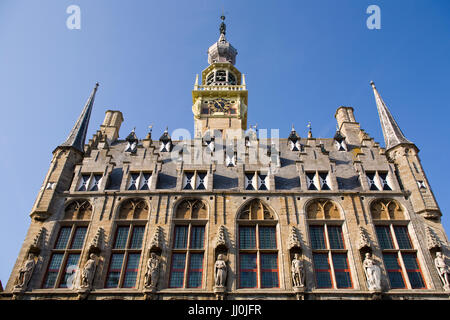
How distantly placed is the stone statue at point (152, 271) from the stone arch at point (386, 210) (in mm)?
11742

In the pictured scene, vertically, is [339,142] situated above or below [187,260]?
above

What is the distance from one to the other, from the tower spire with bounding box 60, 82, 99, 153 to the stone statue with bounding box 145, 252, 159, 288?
9992 millimetres

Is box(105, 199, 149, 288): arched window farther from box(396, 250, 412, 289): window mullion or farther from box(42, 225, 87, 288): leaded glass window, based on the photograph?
box(396, 250, 412, 289): window mullion

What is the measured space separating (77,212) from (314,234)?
42.7 feet

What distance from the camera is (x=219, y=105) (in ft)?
124

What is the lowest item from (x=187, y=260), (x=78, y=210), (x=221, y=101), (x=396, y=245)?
(x=187, y=260)

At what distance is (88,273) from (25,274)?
2987mm

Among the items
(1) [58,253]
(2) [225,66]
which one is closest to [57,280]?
(1) [58,253]

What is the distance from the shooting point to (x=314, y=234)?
19453 mm

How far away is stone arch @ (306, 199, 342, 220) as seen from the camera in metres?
20.1

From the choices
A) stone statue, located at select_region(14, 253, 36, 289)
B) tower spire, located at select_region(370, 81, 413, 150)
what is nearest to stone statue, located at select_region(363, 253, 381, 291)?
tower spire, located at select_region(370, 81, 413, 150)

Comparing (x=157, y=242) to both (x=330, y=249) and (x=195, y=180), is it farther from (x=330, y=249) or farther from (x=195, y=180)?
(x=330, y=249)

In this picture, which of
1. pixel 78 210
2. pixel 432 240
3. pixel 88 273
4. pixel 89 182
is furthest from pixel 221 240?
pixel 432 240
